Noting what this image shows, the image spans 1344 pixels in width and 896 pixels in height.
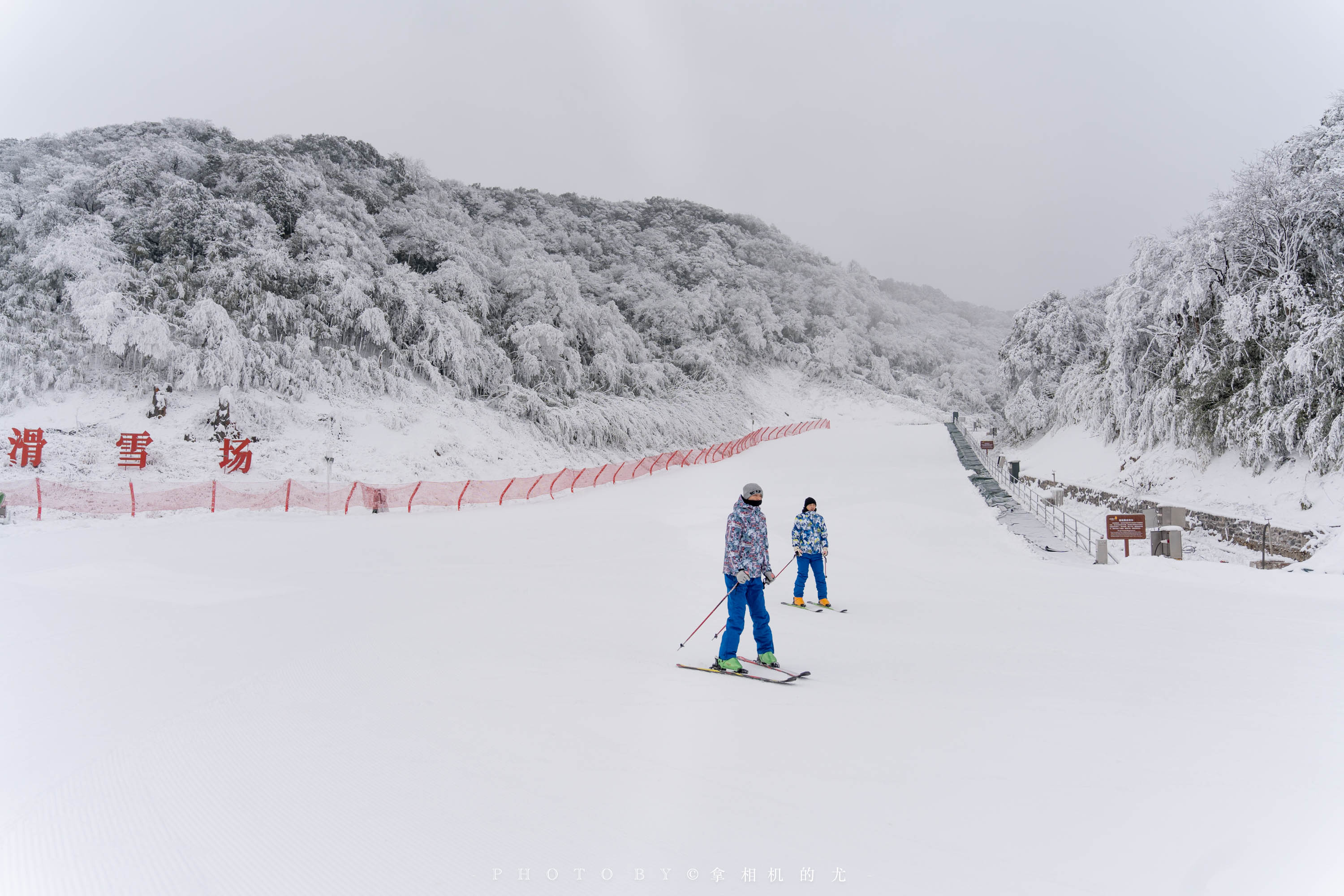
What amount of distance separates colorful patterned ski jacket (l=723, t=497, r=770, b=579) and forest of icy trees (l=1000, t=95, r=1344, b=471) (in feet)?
58.2

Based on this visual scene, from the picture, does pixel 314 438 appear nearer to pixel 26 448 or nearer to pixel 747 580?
pixel 26 448

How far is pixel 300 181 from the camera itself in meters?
27.3

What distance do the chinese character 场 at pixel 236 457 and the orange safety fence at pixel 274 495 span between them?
1.97 ft

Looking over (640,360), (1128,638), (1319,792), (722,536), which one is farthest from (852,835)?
(640,360)

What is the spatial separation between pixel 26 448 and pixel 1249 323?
33.6 m

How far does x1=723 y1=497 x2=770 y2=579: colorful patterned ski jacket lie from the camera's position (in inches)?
→ 229

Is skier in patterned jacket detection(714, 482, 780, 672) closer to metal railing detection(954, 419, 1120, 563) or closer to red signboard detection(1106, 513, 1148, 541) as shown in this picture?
metal railing detection(954, 419, 1120, 563)

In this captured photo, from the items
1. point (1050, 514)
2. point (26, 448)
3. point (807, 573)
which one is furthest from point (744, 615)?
point (26, 448)

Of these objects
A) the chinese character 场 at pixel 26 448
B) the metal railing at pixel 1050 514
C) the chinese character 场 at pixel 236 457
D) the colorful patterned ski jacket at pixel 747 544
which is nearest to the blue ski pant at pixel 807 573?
the colorful patterned ski jacket at pixel 747 544

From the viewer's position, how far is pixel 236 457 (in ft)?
63.3

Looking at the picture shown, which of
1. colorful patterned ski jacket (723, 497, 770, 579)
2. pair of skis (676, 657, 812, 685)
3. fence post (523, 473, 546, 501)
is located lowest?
pair of skis (676, 657, 812, 685)

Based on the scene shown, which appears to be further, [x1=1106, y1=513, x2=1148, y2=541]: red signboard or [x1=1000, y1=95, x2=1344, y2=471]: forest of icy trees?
[x1=1000, y1=95, x2=1344, y2=471]: forest of icy trees

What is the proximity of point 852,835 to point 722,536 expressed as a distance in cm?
1159

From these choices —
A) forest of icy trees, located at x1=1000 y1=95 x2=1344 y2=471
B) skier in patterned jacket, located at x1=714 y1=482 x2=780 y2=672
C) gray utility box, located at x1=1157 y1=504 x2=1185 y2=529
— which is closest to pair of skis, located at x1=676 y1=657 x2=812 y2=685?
skier in patterned jacket, located at x1=714 y1=482 x2=780 y2=672
